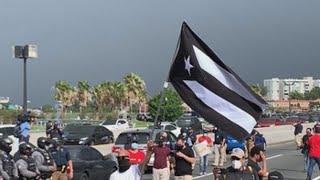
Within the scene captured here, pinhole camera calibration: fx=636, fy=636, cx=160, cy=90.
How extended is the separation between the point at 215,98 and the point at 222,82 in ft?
0.78

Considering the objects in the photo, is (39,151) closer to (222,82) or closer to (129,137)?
(222,82)

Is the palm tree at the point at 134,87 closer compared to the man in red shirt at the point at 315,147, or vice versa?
the man in red shirt at the point at 315,147

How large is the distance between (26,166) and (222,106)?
5.43 metres

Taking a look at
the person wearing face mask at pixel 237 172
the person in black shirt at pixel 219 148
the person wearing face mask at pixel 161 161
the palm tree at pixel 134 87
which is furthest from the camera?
the palm tree at pixel 134 87

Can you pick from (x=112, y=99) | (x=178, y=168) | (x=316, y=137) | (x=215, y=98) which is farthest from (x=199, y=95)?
(x=112, y=99)

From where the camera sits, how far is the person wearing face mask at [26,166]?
1210 centimetres

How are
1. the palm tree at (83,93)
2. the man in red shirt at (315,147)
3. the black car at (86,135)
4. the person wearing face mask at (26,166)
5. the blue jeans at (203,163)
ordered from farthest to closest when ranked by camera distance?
the palm tree at (83,93), the black car at (86,135), the blue jeans at (203,163), the man in red shirt at (315,147), the person wearing face mask at (26,166)

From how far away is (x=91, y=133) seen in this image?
3588 centimetres

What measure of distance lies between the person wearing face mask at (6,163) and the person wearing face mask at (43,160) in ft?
4.09

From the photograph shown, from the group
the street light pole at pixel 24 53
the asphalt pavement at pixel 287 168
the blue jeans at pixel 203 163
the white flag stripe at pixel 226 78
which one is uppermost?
the street light pole at pixel 24 53

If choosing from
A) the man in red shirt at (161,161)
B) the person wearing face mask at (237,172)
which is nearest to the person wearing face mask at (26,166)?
the man in red shirt at (161,161)

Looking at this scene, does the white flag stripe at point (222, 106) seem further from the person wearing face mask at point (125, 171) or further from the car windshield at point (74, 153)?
the car windshield at point (74, 153)

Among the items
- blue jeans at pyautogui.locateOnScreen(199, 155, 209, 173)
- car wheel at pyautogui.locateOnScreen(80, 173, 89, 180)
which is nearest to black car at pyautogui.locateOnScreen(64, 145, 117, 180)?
car wheel at pyautogui.locateOnScreen(80, 173, 89, 180)

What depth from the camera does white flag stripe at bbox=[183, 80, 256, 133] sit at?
8.03 m
